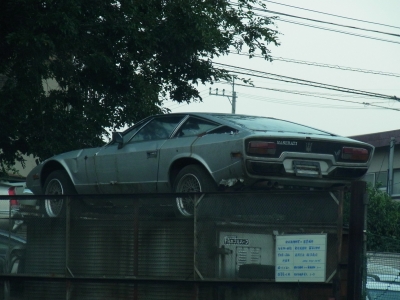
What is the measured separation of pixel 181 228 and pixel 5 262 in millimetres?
2406

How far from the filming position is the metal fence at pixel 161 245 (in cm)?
707

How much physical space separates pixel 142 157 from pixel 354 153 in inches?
102

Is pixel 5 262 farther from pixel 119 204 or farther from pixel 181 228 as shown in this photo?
pixel 181 228

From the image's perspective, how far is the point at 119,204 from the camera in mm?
8055

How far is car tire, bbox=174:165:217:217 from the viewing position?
7656mm

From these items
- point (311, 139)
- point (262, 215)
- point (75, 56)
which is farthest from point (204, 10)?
point (262, 215)

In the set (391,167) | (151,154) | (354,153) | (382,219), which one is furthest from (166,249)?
(391,167)

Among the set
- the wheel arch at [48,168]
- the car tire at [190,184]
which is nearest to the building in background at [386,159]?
the wheel arch at [48,168]

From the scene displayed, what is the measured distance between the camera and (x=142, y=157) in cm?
884

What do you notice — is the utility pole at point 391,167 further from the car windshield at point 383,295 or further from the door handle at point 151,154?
the car windshield at point 383,295

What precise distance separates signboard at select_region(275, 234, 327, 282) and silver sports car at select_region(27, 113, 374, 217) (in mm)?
985

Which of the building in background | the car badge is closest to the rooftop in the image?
the building in background

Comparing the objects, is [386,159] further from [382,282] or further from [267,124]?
[382,282]

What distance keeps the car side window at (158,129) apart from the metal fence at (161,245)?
4.06ft
